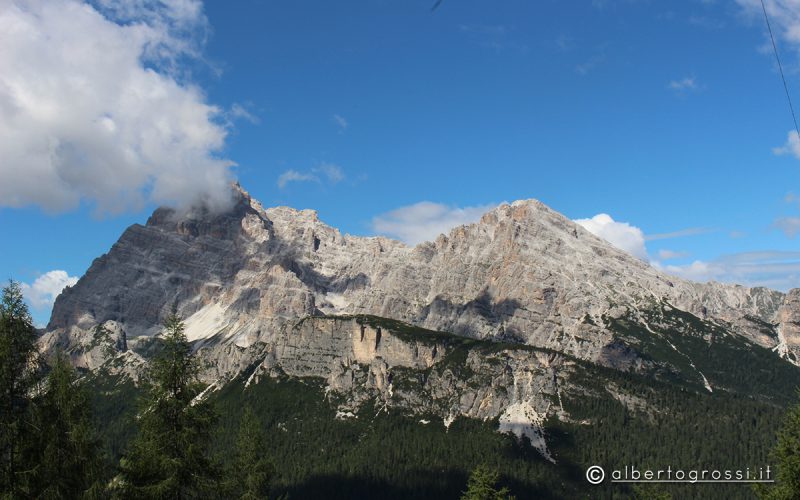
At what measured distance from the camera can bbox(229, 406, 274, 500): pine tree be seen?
53.4 meters

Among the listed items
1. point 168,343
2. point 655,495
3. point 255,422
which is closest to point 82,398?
point 168,343

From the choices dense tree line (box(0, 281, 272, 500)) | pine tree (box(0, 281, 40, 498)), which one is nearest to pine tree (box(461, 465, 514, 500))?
dense tree line (box(0, 281, 272, 500))

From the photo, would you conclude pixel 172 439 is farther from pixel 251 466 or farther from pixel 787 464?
pixel 787 464

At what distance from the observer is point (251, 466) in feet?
181

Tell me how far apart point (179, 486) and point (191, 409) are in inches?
127

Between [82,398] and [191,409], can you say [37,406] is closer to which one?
[82,398]

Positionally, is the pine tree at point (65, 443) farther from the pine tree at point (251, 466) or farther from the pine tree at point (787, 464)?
the pine tree at point (787, 464)

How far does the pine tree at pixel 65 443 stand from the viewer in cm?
2916

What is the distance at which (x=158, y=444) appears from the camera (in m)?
30.0

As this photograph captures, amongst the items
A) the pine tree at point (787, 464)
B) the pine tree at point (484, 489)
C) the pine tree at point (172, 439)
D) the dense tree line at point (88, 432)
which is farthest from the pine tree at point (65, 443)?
the pine tree at point (787, 464)

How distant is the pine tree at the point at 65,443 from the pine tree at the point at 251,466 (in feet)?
71.5

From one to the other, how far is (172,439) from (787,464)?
95.3ft

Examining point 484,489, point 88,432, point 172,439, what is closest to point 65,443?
point 88,432

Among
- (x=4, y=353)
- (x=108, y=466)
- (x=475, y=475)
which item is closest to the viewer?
(x=4, y=353)
